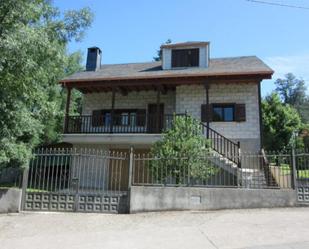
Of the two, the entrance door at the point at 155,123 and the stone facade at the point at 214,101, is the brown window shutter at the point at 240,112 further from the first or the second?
the entrance door at the point at 155,123

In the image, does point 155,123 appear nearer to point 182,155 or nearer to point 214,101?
point 214,101

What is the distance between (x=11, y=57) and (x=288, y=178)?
919 centimetres

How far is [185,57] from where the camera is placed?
20109 millimetres

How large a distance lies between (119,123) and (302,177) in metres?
10.3

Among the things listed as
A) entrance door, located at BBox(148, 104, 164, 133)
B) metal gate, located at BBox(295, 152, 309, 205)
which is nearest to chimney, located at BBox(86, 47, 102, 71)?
entrance door, located at BBox(148, 104, 164, 133)

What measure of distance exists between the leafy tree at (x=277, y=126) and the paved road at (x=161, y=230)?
21033mm

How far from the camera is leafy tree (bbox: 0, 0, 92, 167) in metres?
7.96

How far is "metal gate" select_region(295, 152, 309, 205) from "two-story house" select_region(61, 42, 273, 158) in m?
4.22

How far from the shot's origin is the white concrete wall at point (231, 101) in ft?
58.3

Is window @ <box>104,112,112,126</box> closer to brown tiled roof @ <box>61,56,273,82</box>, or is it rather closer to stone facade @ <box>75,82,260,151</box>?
stone facade @ <box>75,82,260,151</box>

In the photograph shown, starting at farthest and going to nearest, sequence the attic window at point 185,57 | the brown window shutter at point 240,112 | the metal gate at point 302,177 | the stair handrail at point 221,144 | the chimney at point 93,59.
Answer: the chimney at point 93,59 → the attic window at point 185,57 → the brown window shutter at point 240,112 → the stair handrail at point 221,144 → the metal gate at point 302,177

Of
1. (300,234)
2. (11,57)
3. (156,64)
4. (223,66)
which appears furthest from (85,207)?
(156,64)

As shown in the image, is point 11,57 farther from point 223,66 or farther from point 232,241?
point 223,66

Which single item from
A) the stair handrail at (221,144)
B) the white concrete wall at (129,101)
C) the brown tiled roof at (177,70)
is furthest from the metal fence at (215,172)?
the white concrete wall at (129,101)
